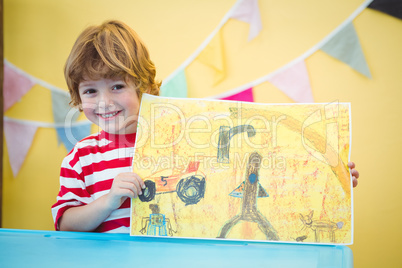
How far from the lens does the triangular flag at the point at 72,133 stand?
1581mm

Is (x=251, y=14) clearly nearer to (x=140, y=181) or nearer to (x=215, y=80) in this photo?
(x=215, y=80)

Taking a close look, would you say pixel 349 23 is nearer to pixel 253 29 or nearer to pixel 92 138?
pixel 253 29

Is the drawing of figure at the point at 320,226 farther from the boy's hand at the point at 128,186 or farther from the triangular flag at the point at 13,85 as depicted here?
the triangular flag at the point at 13,85

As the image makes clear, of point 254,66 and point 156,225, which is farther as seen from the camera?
point 254,66

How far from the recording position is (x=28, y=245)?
70cm

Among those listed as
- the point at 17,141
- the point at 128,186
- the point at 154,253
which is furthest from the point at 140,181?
the point at 17,141

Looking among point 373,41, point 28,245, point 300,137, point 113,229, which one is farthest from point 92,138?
point 373,41

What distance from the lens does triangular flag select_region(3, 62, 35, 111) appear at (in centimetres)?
161

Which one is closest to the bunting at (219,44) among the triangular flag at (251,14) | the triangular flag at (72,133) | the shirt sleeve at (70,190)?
Answer: the triangular flag at (251,14)

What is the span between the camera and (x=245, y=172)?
75 centimetres

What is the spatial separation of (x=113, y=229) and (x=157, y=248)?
9.9 inches

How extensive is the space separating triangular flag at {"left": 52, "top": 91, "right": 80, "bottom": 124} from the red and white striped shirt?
24.5 inches

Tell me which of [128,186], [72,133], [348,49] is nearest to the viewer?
[128,186]

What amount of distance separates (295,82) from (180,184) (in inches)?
32.0
